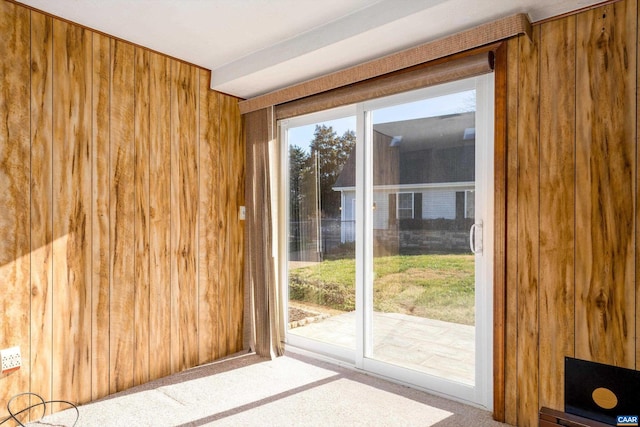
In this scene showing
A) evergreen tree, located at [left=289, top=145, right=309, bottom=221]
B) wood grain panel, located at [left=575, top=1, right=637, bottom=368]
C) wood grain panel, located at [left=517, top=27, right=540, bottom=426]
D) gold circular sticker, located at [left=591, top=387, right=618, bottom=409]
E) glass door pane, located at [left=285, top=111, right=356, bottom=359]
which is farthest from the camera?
evergreen tree, located at [left=289, top=145, right=309, bottom=221]

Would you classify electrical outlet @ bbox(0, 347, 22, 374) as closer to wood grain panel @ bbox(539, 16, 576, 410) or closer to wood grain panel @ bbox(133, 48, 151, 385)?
wood grain panel @ bbox(133, 48, 151, 385)

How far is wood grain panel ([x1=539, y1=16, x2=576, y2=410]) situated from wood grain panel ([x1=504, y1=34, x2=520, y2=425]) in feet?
0.43

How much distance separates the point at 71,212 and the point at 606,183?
3036 millimetres

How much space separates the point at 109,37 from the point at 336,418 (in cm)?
283

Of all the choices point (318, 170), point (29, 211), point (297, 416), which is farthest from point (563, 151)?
point (29, 211)

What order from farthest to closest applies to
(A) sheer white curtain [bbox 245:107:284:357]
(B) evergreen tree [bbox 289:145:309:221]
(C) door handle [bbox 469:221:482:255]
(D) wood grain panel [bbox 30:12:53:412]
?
(B) evergreen tree [bbox 289:145:309:221]
(A) sheer white curtain [bbox 245:107:284:357]
(C) door handle [bbox 469:221:482:255]
(D) wood grain panel [bbox 30:12:53:412]

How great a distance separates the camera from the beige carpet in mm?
2176

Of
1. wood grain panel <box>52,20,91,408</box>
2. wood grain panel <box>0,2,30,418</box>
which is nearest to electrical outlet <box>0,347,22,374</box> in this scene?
wood grain panel <box>0,2,30,418</box>

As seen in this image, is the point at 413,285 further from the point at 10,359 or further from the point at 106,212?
the point at 10,359

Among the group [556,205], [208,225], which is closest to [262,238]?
[208,225]

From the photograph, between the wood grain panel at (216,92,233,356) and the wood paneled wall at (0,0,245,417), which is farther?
the wood grain panel at (216,92,233,356)

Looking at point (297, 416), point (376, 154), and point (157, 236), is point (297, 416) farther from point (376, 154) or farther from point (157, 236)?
point (376, 154)

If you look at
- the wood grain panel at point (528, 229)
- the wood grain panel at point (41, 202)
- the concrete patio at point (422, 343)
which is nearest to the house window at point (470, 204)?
the wood grain panel at point (528, 229)

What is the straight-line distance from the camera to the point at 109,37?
2.51 metres
